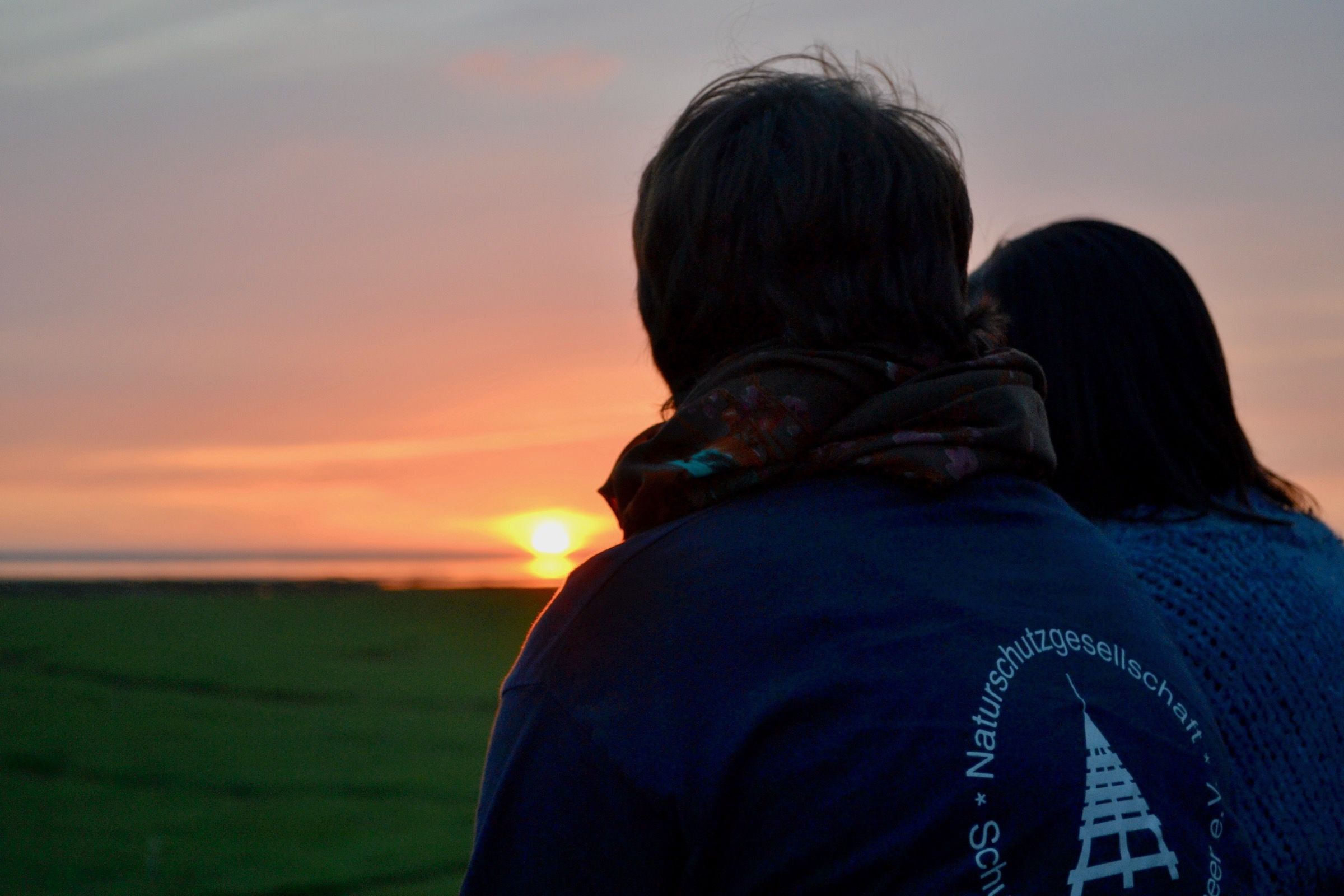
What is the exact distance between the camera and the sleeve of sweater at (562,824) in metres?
0.98

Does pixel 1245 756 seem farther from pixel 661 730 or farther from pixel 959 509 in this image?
pixel 661 730

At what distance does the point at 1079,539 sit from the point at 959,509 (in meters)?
0.15

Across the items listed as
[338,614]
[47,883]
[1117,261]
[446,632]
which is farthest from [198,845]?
[338,614]

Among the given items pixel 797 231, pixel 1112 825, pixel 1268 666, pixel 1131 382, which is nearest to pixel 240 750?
pixel 1131 382

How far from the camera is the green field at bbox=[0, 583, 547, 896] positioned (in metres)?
6.68

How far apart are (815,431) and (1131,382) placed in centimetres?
76

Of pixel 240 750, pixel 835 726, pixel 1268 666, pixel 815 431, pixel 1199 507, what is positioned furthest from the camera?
pixel 240 750

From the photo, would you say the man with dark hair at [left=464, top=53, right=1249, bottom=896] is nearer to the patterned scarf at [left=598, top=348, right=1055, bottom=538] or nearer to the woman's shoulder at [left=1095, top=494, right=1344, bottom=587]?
the patterned scarf at [left=598, top=348, right=1055, bottom=538]

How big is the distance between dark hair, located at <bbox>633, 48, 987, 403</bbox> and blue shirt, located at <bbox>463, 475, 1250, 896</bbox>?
0.20 meters

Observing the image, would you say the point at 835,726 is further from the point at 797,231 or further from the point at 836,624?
the point at 797,231

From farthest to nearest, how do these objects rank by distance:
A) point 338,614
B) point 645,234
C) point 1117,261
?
1. point 338,614
2. point 1117,261
3. point 645,234

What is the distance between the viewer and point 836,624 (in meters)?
0.99

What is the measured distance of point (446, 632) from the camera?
63.8 feet

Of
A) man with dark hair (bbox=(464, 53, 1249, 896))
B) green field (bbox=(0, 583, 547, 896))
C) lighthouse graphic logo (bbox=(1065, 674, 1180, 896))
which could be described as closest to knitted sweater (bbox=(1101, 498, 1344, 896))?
man with dark hair (bbox=(464, 53, 1249, 896))
